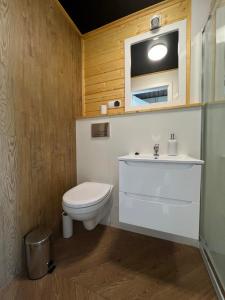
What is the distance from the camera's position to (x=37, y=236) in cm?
106

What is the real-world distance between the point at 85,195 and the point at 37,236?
0.42m

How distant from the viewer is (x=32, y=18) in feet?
3.81

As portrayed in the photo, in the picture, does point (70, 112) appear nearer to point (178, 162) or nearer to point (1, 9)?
point (1, 9)

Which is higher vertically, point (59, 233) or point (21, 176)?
point (21, 176)

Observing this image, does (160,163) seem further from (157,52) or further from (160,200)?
(157,52)

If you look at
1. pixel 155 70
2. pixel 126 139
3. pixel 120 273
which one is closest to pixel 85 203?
pixel 120 273

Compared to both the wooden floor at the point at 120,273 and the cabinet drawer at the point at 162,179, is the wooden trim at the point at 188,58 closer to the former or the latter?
the cabinet drawer at the point at 162,179

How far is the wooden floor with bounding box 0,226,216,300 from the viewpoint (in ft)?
2.91

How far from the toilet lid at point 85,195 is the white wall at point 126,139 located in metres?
0.27

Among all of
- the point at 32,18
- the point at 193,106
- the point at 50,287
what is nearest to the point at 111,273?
the point at 50,287

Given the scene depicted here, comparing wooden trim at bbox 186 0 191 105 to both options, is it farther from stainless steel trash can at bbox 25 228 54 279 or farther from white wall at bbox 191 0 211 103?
stainless steel trash can at bbox 25 228 54 279

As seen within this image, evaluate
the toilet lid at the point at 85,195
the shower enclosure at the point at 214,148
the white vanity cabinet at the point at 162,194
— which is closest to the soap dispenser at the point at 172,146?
the shower enclosure at the point at 214,148

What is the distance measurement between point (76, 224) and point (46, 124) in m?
1.09

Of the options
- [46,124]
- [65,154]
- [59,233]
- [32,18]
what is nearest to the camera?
[32,18]
